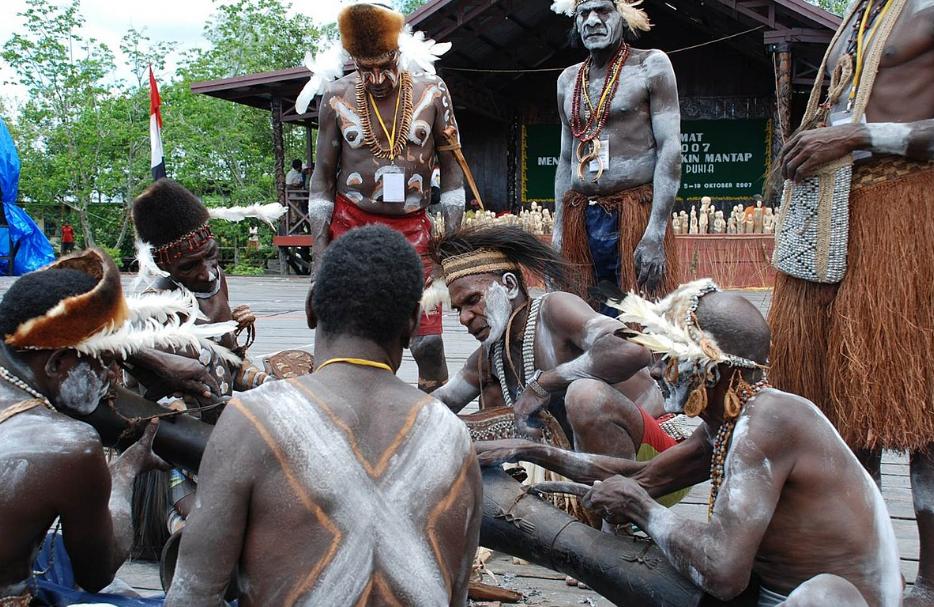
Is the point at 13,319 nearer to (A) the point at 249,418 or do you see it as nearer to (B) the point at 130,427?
(B) the point at 130,427

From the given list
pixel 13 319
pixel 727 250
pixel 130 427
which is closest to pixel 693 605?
pixel 130 427

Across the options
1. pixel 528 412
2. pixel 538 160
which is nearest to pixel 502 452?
pixel 528 412

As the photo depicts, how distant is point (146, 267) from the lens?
3.59m

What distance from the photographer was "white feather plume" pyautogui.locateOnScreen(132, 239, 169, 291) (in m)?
3.57

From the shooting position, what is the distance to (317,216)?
15.3 feet

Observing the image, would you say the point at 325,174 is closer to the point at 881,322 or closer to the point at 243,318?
the point at 243,318

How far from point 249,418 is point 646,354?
5.97ft

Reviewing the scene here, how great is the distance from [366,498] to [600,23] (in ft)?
11.3

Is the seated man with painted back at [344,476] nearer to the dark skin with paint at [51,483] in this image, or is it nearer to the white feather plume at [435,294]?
the dark skin with paint at [51,483]

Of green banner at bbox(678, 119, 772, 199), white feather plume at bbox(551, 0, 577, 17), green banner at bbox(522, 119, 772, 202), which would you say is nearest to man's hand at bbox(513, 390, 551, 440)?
white feather plume at bbox(551, 0, 577, 17)

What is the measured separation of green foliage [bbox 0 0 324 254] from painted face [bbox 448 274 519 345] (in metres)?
17.7

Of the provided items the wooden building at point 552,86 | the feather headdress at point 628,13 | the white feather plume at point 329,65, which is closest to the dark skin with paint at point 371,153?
the white feather plume at point 329,65

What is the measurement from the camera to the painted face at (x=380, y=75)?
4.45m

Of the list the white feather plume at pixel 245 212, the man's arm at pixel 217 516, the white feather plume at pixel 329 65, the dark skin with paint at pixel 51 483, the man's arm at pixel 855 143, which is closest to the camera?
the man's arm at pixel 217 516
